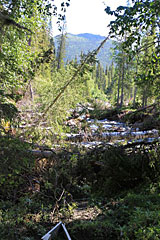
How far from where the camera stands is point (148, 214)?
346 cm

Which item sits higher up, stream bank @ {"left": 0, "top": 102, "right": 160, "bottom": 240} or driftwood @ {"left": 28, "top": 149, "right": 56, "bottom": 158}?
driftwood @ {"left": 28, "top": 149, "right": 56, "bottom": 158}

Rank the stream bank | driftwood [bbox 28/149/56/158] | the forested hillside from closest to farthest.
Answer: the forested hillside
the stream bank
driftwood [bbox 28/149/56/158]

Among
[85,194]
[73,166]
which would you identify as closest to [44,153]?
[73,166]

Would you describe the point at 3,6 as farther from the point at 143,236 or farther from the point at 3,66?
the point at 143,236

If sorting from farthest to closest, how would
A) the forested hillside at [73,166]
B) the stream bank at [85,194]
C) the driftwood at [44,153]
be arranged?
the driftwood at [44,153] → the stream bank at [85,194] → the forested hillside at [73,166]

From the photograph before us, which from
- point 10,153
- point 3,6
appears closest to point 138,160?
point 10,153

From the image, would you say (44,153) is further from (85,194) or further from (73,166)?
(85,194)

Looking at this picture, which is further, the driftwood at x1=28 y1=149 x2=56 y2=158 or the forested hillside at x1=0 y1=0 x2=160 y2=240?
the driftwood at x1=28 y1=149 x2=56 y2=158

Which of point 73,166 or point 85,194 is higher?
point 73,166

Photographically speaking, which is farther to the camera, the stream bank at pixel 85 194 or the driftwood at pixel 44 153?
the driftwood at pixel 44 153

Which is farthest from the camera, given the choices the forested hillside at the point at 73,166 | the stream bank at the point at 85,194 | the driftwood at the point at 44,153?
the driftwood at the point at 44,153

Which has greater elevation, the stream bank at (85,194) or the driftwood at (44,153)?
the driftwood at (44,153)

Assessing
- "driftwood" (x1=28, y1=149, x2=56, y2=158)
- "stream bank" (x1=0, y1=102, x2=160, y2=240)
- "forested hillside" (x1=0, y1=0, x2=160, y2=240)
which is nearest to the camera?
"forested hillside" (x1=0, y1=0, x2=160, y2=240)

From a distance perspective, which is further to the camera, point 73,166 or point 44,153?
point 73,166
